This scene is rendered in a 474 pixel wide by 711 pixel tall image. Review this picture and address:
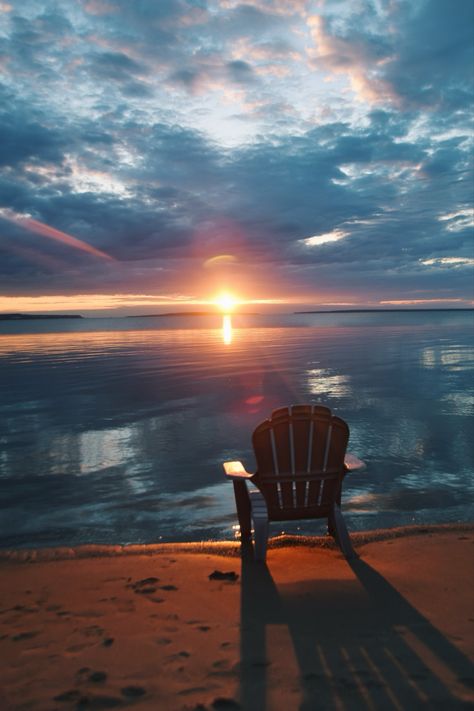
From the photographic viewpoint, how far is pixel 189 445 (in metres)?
9.98

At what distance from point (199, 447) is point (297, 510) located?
4.93m

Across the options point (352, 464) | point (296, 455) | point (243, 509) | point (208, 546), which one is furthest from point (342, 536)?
point (208, 546)

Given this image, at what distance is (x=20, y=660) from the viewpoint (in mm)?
3201

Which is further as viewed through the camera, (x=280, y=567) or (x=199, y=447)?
(x=199, y=447)

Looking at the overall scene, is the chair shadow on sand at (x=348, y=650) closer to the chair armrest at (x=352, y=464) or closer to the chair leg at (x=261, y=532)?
the chair leg at (x=261, y=532)

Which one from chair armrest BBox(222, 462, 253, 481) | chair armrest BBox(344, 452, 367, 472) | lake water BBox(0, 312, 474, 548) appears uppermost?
chair armrest BBox(344, 452, 367, 472)

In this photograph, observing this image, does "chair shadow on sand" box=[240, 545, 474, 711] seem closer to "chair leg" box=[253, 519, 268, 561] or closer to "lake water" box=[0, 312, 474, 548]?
"chair leg" box=[253, 519, 268, 561]

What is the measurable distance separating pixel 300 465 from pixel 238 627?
5.59ft

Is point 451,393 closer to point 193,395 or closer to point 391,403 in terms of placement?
point 391,403

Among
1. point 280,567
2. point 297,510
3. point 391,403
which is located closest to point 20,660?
point 280,567

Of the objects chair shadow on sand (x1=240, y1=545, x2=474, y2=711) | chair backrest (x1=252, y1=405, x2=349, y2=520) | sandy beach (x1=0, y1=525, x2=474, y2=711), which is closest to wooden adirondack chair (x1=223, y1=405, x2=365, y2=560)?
chair backrest (x1=252, y1=405, x2=349, y2=520)

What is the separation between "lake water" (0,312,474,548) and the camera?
6348 mm

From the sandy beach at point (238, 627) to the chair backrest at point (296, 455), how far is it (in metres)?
0.57

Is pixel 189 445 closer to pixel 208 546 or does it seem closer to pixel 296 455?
pixel 208 546
